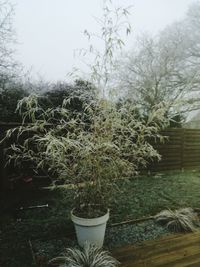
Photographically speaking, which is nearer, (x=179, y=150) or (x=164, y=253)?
(x=164, y=253)

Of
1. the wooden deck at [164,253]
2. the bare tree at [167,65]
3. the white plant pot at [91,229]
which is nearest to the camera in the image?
the wooden deck at [164,253]

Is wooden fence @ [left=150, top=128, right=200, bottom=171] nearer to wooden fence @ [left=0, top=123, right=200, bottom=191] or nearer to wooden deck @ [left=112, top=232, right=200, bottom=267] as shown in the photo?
wooden fence @ [left=0, top=123, right=200, bottom=191]

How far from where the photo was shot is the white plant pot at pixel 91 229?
2.35 metres

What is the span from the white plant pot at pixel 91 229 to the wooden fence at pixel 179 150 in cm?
347

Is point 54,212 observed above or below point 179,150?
below

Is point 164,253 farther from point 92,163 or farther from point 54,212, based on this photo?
point 54,212

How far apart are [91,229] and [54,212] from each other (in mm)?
1098

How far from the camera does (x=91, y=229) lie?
236cm

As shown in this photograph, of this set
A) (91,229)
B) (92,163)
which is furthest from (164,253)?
(92,163)

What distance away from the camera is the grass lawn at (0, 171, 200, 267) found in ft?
7.94

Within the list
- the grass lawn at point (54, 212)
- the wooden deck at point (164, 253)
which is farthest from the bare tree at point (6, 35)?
the wooden deck at point (164, 253)

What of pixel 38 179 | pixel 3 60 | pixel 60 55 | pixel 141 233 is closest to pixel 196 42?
pixel 60 55

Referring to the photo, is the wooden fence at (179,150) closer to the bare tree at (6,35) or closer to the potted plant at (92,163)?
the potted plant at (92,163)

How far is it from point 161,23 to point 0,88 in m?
7.45
